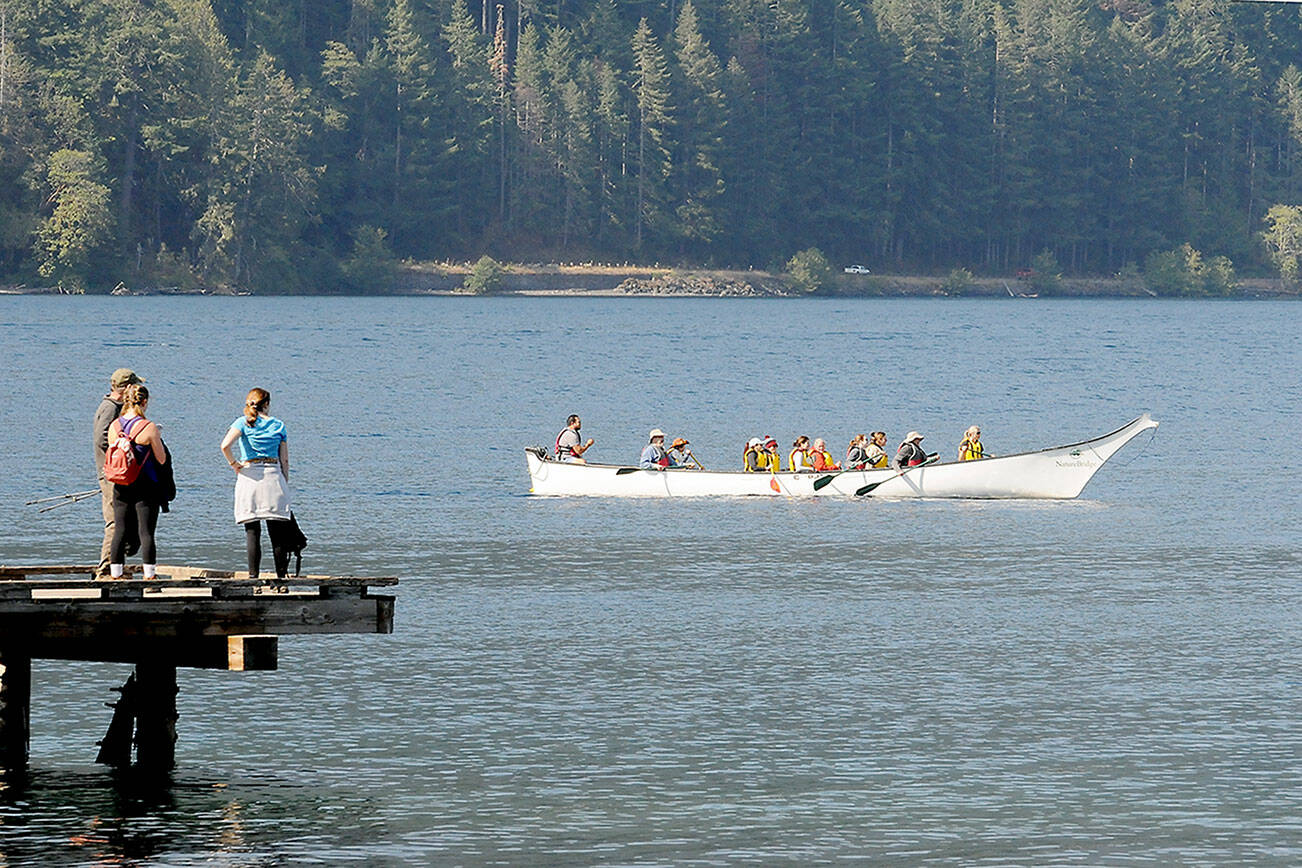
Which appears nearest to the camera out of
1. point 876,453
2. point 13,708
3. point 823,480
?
point 13,708

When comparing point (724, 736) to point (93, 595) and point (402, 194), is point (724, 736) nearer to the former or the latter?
point (93, 595)

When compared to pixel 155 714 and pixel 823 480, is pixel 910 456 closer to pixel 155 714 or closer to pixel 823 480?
pixel 823 480

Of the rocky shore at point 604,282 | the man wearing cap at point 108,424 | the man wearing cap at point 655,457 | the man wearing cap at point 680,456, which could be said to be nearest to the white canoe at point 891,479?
the man wearing cap at point 655,457

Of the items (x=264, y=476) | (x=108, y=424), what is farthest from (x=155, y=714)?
(x=108, y=424)

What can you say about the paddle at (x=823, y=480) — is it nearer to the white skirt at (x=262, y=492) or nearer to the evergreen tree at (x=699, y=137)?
the white skirt at (x=262, y=492)

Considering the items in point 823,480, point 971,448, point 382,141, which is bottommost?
point 823,480

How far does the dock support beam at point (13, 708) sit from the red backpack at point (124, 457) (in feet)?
7.19

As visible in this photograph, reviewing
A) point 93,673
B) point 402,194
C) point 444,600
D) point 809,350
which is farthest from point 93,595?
point 402,194

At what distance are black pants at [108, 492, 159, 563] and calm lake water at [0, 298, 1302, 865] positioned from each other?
2.24m

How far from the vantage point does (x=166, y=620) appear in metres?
20.8

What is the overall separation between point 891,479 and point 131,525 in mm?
28830

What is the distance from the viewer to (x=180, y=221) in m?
168

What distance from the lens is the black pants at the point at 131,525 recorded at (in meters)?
21.6

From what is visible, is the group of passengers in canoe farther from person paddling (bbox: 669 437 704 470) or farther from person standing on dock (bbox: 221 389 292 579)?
person standing on dock (bbox: 221 389 292 579)
